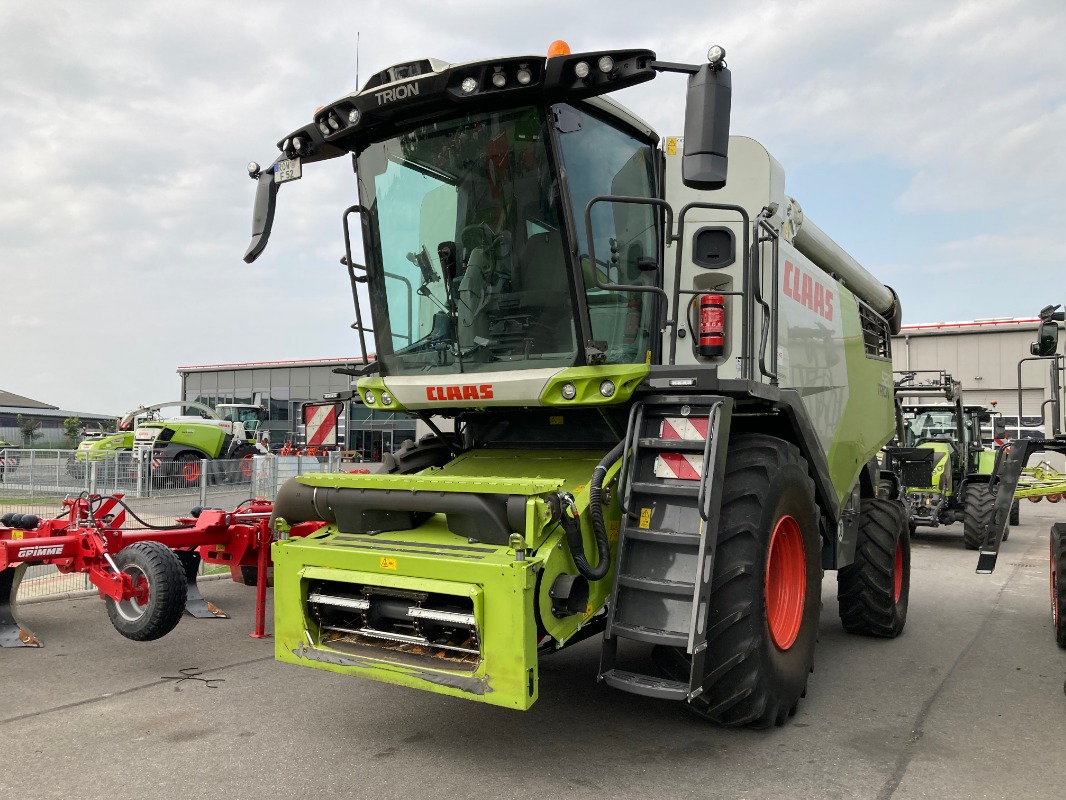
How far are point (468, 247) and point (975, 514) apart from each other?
37.1 ft

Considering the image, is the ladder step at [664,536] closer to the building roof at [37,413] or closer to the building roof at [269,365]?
Answer: the building roof at [269,365]

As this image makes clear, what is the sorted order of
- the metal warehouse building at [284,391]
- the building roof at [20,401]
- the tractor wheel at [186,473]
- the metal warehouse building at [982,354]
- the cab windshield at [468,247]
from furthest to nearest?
the building roof at [20,401] < the metal warehouse building at [284,391] < the metal warehouse building at [982,354] < the tractor wheel at [186,473] < the cab windshield at [468,247]

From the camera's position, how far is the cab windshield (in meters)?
4.44

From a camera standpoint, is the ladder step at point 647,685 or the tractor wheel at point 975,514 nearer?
the ladder step at point 647,685

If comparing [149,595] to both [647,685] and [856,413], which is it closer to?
[647,685]

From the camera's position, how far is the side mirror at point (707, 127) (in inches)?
141

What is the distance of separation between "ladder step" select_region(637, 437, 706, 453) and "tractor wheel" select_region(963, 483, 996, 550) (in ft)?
35.5

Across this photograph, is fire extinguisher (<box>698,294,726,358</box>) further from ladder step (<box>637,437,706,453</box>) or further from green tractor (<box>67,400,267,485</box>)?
green tractor (<box>67,400,267,485</box>)

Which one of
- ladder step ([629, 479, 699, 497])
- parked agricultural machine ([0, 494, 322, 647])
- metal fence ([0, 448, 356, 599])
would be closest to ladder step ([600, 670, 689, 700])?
ladder step ([629, 479, 699, 497])

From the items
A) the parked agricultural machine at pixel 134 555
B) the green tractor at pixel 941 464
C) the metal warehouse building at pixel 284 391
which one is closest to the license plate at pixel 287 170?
the parked agricultural machine at pixel 134 555

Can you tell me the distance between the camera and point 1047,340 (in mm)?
7223

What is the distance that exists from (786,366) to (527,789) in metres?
2.88

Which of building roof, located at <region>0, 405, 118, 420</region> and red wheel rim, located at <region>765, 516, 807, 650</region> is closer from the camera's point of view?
red wheel rim, located at <region>765, 516, 807, 650</region>

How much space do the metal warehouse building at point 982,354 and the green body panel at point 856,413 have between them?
23166 millimetres
